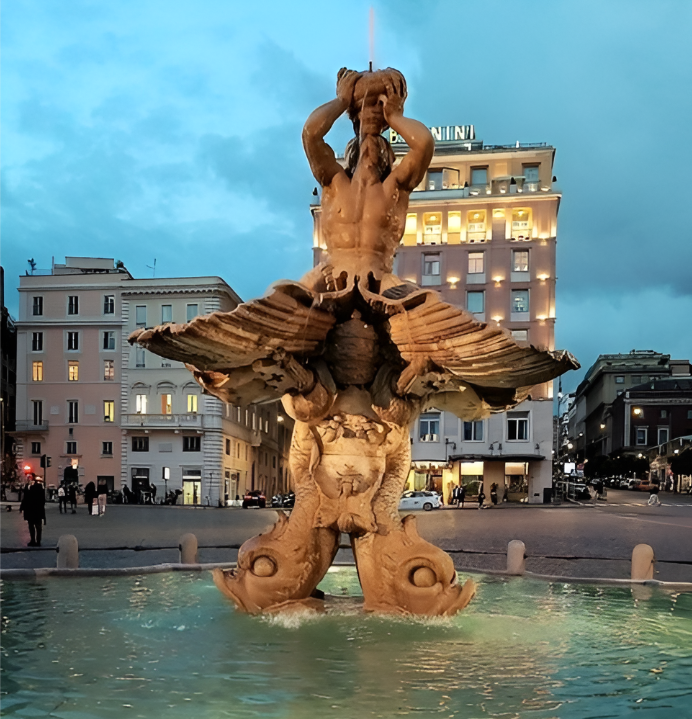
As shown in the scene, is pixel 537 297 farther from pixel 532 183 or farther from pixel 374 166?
pixel 374 166

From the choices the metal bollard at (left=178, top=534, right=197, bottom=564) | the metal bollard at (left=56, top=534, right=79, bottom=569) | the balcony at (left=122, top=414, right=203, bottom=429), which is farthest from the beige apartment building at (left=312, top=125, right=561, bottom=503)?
the metal bollard at (left=56, top=534, right=79, bottom=569)

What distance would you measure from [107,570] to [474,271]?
4730cm

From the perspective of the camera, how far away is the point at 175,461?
5209cm

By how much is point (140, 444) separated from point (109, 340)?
8396mm

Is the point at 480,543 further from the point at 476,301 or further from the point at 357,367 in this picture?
the point at 476,301

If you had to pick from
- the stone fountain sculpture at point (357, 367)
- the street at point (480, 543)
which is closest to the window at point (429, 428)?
the street at point (480, 543)

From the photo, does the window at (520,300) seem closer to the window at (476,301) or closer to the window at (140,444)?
the window at (476,301)

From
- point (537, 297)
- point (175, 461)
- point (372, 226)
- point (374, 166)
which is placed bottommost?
point (175, 461)

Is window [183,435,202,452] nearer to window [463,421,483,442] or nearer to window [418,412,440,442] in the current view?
window [418,412,440,442]

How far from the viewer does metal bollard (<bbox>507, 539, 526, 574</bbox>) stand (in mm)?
9750

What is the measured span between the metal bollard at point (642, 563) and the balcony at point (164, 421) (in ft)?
145

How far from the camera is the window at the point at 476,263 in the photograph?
5384cm

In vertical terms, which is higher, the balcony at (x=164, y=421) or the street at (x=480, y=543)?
the balcony at (x=164, y=421)

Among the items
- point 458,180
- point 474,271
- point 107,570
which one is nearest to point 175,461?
point 474,271
